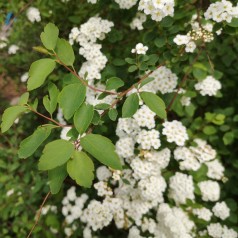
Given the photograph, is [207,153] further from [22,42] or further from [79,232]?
[22,42]

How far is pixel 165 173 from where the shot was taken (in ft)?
7.07

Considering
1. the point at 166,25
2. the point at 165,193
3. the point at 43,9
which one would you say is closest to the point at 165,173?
the point at 165,193

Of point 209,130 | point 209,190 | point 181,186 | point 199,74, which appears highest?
point 199,74

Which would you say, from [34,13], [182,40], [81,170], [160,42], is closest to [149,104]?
[81,170]

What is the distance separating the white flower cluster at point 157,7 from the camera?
1.35 metres

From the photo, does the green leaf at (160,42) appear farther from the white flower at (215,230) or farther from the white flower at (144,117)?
the white flower at (215,230)

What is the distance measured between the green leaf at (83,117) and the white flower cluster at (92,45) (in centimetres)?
97

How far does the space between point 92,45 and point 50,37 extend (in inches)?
38.9

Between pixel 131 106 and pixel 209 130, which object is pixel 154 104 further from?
pixel 209 130

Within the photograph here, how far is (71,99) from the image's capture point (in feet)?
3.27

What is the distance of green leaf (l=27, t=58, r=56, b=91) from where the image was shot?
1013 mm

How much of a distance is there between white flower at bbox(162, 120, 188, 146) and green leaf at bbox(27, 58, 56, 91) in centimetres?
93

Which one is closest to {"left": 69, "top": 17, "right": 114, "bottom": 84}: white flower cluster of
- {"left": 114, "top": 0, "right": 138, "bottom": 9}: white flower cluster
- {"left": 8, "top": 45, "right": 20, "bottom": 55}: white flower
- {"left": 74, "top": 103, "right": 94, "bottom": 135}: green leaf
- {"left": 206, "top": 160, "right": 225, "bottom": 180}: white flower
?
{"left": 114, "top": 0, "right": 138, "bottom": 9}: white flower cluster

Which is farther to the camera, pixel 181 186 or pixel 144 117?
pixel 181 186
